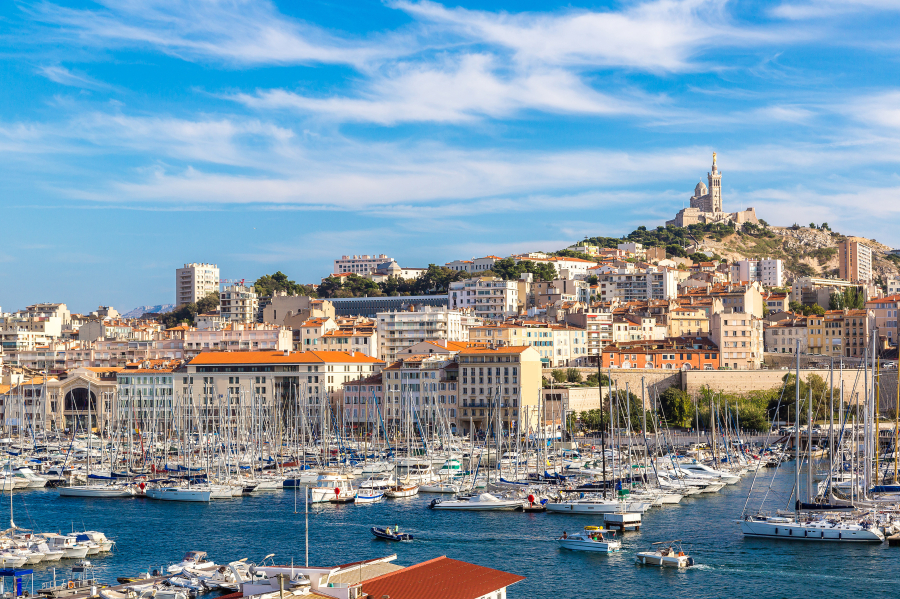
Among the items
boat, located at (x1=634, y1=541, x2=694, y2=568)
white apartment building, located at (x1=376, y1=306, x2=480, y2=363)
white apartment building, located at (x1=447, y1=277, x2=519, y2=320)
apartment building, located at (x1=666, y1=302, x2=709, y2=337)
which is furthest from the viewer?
white apartment building, located at (x1=447, y1=277, x2=519, y2=320)

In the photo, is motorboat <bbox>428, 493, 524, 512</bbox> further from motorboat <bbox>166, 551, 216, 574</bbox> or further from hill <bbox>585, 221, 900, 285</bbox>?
hill <bbox>585, 221, 900, 285</bbox>

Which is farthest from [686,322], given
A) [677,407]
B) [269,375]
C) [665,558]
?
[665,558]

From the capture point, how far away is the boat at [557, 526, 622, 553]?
107ft

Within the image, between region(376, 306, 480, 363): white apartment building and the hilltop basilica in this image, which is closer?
region(376, 306, 480, 363): white apartment building

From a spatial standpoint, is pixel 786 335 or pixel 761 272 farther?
pixel 761 272

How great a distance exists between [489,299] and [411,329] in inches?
635

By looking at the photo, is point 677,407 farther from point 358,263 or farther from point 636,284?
point 358,263

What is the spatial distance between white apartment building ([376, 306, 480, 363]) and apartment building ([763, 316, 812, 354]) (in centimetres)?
2485

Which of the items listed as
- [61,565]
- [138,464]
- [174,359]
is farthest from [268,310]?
[61,565]

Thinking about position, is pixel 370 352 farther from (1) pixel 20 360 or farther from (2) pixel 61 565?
(2) pixel 61 565

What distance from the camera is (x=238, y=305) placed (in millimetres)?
111250

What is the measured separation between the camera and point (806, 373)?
72.3 meters

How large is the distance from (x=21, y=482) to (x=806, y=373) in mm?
47844

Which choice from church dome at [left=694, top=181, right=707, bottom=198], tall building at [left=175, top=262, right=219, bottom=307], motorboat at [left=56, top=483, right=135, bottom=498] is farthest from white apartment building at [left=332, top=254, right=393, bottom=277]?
motorboat at [left=56, top=483, right=135, bottom=498]
